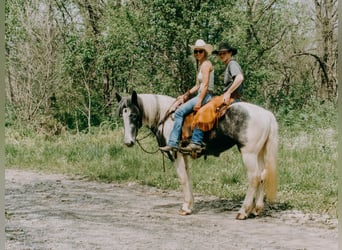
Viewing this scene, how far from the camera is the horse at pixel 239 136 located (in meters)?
4.09

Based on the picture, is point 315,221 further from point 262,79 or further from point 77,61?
point 77,61

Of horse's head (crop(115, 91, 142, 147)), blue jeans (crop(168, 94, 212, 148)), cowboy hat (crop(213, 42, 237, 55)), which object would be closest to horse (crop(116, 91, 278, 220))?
horse's head (crop(115, 91, 142, 147))

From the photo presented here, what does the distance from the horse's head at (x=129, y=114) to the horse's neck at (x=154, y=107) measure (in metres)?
0.09

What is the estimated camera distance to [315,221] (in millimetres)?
3982

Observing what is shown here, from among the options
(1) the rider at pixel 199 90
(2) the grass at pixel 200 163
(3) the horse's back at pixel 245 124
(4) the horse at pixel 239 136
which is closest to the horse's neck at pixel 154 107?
(4) the horse at pixel 239 136

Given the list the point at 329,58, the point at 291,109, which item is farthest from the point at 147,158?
the point at 329,58

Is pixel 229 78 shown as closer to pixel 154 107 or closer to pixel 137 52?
pixel 154 107

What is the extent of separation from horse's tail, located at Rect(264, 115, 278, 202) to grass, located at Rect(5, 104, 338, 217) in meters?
0.08

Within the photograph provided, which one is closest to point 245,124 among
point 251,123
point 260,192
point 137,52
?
point 251,123

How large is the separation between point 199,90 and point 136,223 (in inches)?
41.1

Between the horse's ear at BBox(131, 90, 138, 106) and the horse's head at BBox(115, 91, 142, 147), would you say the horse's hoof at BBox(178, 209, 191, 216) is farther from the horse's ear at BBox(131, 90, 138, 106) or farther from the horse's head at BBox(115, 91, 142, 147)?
the horse's ear at BBox(131, 90, 138, 106)

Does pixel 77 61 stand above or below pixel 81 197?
above

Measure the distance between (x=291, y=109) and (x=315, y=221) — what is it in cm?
80

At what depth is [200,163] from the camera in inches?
182
